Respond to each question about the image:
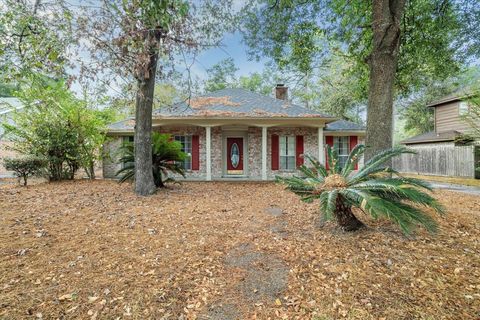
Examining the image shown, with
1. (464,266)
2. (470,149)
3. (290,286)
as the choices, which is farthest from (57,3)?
(470,149)

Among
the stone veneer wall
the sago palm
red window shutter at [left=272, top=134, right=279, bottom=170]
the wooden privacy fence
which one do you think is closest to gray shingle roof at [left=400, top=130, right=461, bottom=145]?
the wooden privacy fence

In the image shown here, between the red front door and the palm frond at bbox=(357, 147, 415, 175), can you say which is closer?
the palm frond at bbox=(357, 147, 415, 175)

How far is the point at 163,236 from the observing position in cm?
349

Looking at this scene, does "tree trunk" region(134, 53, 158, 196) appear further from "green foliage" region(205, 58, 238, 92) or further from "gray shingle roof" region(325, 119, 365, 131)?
"green foliage" region(205, 58, 238, 92)

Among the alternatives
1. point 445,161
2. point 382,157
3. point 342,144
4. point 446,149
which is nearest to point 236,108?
point 342,144

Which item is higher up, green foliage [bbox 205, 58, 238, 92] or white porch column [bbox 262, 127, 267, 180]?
green foliage [bbox 205, 58, 238, 92]

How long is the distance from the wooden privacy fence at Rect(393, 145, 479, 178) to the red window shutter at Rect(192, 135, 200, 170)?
9861 mm

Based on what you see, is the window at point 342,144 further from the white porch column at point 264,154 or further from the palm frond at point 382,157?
the palm frond at point 382,157

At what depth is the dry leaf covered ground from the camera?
203cm

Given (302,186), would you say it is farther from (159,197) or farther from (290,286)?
(159,197)

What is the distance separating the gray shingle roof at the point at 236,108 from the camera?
34.2 feet

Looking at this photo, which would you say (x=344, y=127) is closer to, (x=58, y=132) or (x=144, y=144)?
(x=144, y=144)

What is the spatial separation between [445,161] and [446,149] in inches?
26.5

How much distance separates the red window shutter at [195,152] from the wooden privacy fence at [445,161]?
9.86 metres
